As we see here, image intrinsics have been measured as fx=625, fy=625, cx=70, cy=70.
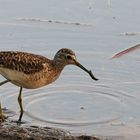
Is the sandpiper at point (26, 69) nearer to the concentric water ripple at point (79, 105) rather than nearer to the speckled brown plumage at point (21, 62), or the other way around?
the speckled brown plumage at point (21, 62)

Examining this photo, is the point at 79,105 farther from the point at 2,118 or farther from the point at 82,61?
the point at 82,61

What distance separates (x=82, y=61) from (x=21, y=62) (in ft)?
6.54

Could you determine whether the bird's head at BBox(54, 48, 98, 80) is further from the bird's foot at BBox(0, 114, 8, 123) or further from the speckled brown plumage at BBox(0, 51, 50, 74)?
the bird's foot at BBox(0, 114, 8, 123)

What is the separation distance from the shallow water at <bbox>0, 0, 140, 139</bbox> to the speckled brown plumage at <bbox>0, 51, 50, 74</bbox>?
58cm

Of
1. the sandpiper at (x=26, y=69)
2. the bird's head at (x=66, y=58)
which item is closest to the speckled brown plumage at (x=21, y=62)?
the sandpiper at (x=26, y=69)

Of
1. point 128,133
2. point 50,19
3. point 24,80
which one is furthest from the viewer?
point 50,19

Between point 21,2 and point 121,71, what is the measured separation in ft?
11.6

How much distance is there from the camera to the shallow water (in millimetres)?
8109

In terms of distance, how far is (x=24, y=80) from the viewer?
812 cm

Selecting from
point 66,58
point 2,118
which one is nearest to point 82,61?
point 66,58

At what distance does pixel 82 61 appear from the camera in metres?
9.95

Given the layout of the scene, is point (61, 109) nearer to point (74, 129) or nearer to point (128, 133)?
point (74, 129)

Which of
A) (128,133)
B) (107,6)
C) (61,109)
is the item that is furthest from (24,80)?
(107,6)

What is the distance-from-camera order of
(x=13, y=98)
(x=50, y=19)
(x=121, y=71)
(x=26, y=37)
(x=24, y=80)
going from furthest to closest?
(x=50, y=19) → (x=26, y=37) → (x=121, y=71) → (x=13, y=98) → (x=24, y=80)
